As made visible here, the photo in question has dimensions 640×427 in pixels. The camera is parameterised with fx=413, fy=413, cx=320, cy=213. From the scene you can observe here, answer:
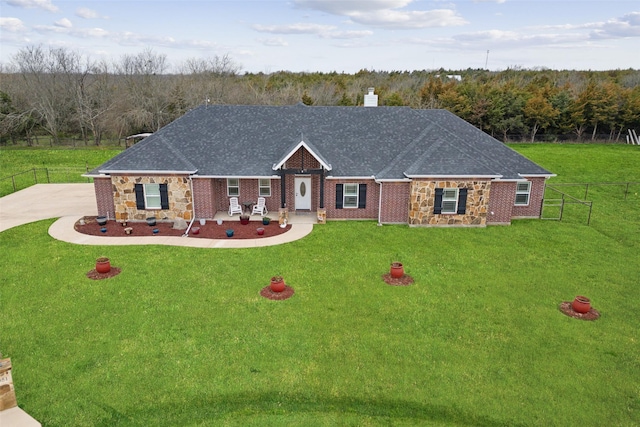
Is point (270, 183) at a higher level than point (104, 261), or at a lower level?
higher

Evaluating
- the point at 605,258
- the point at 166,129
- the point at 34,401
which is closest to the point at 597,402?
the point at 605,258

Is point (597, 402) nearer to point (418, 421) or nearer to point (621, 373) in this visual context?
point (621, 373)

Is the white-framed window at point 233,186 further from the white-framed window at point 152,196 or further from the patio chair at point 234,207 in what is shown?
the white-framed window at point 152,196

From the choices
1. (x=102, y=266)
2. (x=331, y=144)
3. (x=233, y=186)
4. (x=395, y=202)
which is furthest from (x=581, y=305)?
(x=233, y=186)

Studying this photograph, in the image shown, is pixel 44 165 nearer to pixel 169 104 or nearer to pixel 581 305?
pixel 169 104

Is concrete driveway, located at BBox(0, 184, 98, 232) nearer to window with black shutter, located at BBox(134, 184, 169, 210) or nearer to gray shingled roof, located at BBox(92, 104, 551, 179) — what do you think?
window with black shutter, located at BBox(134, 184, 169, 210)

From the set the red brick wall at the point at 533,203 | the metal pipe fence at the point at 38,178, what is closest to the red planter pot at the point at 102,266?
the metal pipe fence at the point at 38,178

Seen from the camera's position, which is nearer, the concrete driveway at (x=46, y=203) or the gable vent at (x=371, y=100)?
the concrete driveway at (x=46, y=203)
